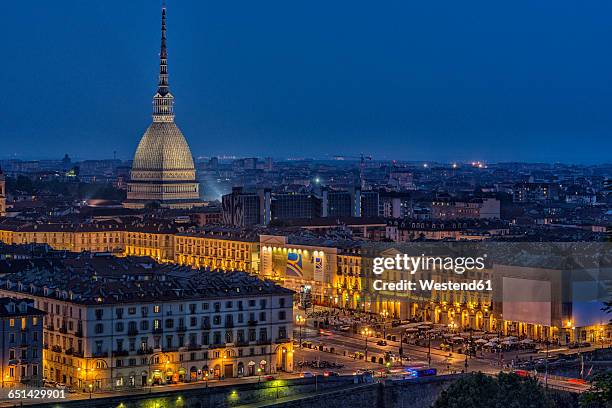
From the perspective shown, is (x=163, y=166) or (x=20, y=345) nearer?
(x=20, y=345)

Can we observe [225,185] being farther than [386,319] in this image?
Yes

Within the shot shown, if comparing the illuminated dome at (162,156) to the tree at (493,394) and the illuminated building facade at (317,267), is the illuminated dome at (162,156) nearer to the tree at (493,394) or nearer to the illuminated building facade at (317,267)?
the illuminated building facade at (317,267)

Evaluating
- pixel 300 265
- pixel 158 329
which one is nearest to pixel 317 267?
pixel 300 265

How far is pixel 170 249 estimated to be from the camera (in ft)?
264

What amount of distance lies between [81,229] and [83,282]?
128ft

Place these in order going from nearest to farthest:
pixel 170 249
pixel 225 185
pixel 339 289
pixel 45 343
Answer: pixel 45 343 < pixel 339 289 < pixel 170 249 < pixel 225 185

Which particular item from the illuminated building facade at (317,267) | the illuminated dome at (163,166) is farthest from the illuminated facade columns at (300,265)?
the illuminated dome at (163,166)

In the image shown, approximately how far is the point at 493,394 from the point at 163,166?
80.4 m

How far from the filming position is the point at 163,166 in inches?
4471

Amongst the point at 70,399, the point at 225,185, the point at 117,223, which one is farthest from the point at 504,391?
the point at 225,185

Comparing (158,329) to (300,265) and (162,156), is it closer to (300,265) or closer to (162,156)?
(300,265)

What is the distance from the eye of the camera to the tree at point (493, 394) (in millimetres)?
34094

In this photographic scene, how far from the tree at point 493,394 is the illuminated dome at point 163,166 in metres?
76.6

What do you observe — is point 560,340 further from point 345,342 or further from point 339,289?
point 339,289
